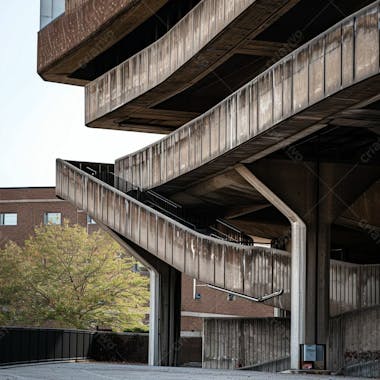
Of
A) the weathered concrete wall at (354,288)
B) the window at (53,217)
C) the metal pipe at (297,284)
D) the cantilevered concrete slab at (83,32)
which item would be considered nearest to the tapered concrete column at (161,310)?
the cantilevered concrete slab at (83,32)

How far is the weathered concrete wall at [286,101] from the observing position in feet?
83.2

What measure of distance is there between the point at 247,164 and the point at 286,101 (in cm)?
677

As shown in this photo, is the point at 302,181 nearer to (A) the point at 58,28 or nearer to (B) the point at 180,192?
(B) the point at 180,192

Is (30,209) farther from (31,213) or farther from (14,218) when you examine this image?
(14,218)

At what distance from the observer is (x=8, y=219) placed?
88.6 metres

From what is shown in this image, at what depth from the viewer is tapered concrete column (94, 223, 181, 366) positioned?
46188 mm

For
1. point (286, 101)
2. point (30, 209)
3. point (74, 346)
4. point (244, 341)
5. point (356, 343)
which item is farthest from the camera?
point (30, 209)

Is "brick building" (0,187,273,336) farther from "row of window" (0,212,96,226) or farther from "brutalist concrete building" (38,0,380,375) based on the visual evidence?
"brutalist concrete building" (38,0,380,375)

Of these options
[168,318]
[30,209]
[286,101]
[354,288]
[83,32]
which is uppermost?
[83,32]

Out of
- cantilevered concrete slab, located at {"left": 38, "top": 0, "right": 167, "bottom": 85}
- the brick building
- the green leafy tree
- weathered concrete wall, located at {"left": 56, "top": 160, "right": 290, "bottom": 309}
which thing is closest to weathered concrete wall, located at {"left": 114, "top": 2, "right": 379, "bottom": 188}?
weathered concrete wall, located at {"left": 56, "top": 160, "right": 290, "bottom": 309}

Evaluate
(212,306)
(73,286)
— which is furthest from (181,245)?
(212,306)

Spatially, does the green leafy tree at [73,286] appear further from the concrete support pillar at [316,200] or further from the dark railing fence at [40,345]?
the concrete support pillar at [316,200]

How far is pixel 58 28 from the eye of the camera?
54750 mm

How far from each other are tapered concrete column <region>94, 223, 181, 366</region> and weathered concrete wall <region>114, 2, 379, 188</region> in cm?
484
